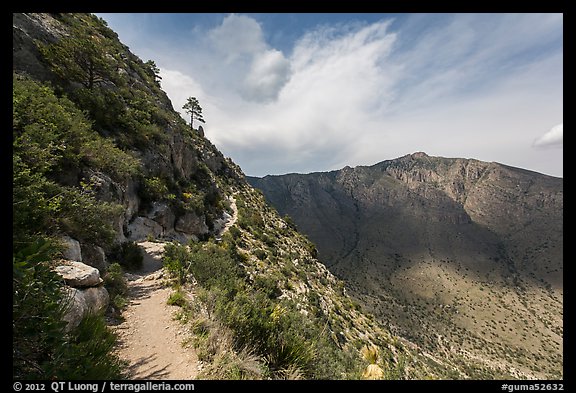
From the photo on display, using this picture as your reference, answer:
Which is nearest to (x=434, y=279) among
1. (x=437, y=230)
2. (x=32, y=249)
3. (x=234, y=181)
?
(x=437, y=230)

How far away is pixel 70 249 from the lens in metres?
6.55

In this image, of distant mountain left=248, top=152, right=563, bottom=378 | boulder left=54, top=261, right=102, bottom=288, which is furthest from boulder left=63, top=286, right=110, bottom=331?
distant mountain left=248, top=152, right=563, bottom=378

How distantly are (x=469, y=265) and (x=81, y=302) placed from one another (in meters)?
160

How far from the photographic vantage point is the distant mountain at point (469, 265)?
72913 mm

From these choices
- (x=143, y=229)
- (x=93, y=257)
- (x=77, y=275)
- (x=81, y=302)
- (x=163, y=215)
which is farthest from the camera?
(x=163, y=215)

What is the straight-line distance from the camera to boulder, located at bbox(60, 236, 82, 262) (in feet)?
20.4

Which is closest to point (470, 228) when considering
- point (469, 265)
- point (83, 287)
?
point (469, 265)

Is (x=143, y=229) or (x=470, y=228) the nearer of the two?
(x=143, y=229)

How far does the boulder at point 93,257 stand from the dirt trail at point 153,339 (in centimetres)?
126

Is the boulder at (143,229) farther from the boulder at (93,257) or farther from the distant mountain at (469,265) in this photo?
the distant mountain at (469,265)

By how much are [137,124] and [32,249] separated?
20.2m

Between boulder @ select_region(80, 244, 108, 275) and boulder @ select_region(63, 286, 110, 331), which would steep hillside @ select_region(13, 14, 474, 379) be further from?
boulder @ select_region(63, 286, 110, 331)

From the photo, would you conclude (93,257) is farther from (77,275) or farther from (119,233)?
(119,233)

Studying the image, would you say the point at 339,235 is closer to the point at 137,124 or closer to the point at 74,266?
the point at 137,124
